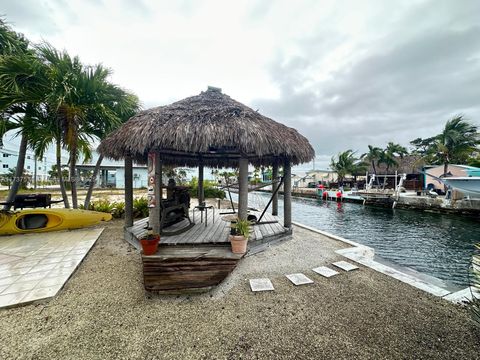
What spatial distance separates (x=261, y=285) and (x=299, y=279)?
672mm

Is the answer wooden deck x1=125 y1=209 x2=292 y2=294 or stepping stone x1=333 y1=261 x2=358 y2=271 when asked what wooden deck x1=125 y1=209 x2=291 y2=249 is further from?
stepping stone x1=333 y1=261 x2=358 y2=271

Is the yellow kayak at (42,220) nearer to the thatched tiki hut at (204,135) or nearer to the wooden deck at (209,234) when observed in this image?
the wooden deck at (209,234)

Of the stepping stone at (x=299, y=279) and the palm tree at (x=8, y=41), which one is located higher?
the palm tree at (x=8, y=41)

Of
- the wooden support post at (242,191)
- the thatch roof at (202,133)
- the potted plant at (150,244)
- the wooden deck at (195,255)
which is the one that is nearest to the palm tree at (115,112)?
the thatch roof at (202,133)

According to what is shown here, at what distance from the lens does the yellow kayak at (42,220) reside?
537 cm

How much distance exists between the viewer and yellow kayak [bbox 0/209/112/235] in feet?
17.6

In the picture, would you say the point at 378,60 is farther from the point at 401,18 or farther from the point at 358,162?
the point at 358,162

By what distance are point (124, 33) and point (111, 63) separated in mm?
2314

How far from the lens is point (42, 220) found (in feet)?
18.9

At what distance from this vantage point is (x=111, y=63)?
6.20m

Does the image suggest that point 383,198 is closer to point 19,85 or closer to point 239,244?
point 239,244

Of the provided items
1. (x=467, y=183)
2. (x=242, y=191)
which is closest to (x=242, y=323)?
(x=242, y=191)

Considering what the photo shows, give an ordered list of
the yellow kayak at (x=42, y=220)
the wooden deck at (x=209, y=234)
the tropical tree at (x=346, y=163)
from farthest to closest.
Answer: the tropical tree at (x=346, y=163) < the yellow kayak at (x=42, y=220) < the wooden deck at (x=209, y=234)

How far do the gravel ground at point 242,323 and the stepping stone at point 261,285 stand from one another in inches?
4.3
